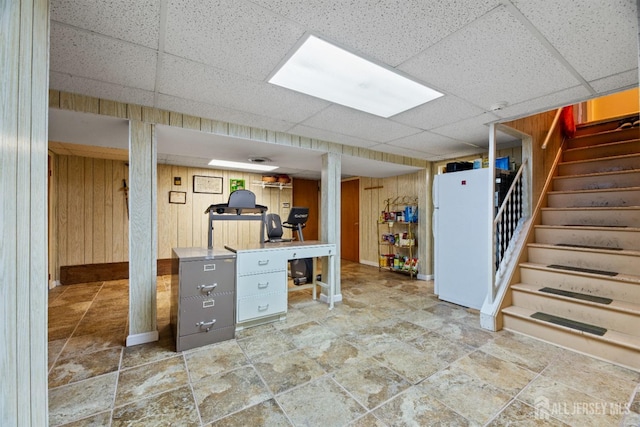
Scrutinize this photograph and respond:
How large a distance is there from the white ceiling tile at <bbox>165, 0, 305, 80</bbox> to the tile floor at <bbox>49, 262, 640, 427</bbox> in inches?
86.7

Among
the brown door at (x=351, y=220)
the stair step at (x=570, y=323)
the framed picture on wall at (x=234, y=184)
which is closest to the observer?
the stair step at (x=570, y=323)

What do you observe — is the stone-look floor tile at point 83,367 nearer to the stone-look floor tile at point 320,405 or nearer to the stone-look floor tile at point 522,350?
the stone-look floor tile at point 320,405

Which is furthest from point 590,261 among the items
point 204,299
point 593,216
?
point 204,299

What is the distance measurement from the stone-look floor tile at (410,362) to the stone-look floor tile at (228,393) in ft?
3.25

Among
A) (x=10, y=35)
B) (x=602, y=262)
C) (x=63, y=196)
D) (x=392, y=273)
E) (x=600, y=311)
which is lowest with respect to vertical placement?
(x=392, y=273)

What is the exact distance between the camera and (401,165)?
4.75m

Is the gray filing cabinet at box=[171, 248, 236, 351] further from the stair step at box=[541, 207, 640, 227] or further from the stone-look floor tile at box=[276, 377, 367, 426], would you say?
the stair step at box=[541, 207, 640, 227]

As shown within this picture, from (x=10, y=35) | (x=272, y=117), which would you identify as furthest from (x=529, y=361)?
(x=10, y=35)

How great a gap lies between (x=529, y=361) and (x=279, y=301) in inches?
91.5

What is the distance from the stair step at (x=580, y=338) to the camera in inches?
83.1

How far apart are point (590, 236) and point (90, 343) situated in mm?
5227

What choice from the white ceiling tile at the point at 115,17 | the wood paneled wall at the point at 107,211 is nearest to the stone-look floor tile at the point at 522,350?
the white ceiling tile at the point at 115,17

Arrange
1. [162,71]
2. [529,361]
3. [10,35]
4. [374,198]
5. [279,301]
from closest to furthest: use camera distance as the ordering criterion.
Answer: [10,35] < [162,71] < [529,361] < [279,301] < [374,198]

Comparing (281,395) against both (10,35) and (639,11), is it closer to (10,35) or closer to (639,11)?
(10,35)
